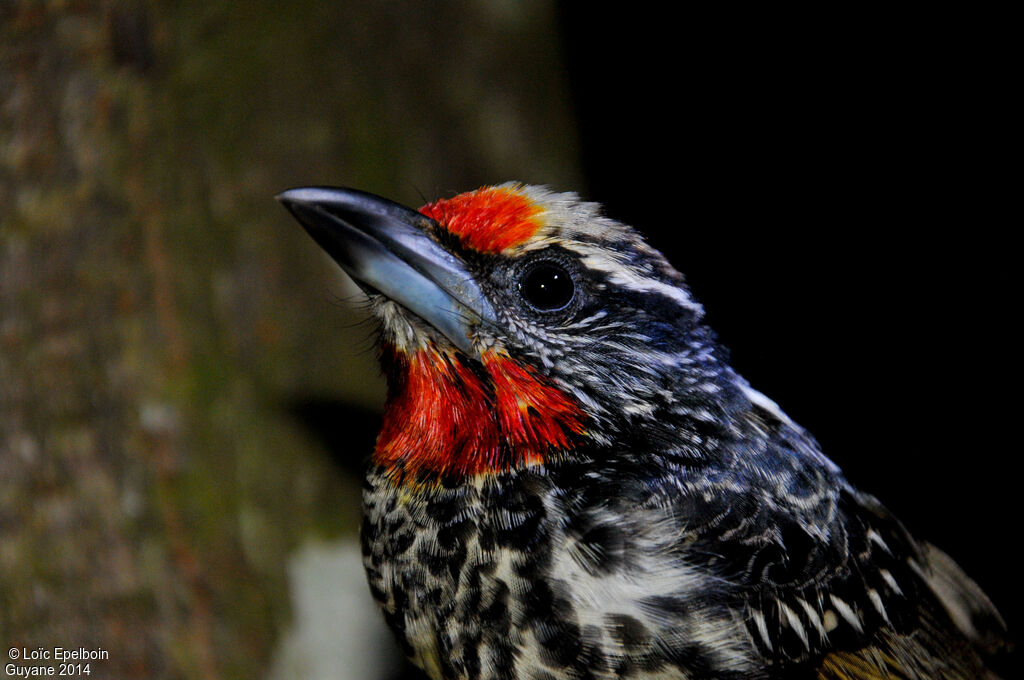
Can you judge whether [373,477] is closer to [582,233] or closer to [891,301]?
[582,233]

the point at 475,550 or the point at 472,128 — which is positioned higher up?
the point at 472,128

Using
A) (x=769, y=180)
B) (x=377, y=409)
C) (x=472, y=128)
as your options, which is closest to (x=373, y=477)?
(x=377, y=409)

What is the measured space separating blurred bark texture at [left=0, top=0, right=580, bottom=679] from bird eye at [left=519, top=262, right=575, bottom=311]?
0.85 metres

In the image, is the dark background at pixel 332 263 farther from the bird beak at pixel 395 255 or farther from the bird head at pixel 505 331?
the bird beak at pixel 395 255

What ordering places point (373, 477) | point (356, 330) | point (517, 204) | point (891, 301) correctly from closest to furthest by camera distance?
1. point (517, 204)
2. point (373, 477)
3. point (356, 330)
4. point (891, 301)

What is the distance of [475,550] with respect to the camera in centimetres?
155

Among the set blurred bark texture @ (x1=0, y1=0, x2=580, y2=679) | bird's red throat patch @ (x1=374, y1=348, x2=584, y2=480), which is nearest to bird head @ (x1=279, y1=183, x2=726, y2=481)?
bird's red throat patch @ (x1=374, y1=348, x2=584, y2=480)

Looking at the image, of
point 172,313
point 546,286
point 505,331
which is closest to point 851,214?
point 546,286

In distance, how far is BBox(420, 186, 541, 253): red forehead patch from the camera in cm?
164

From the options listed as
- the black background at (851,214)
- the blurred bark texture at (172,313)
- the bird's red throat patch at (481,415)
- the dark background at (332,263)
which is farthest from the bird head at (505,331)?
the black background at (851,214)

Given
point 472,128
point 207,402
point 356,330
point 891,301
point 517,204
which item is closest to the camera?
point 517,204

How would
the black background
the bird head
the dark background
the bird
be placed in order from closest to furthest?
the bird → the bird head → the dark background → the black background

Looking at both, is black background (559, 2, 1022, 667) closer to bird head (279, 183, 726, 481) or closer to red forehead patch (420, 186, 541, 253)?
bird head (279, 183, 726, 481)

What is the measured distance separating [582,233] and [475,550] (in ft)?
2.37
